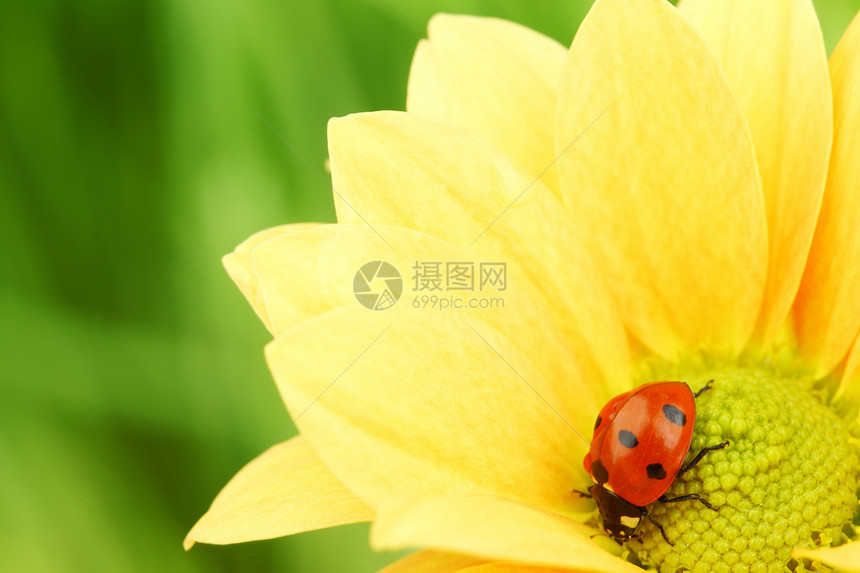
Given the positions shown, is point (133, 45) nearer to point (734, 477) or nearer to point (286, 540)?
point (286, 540)

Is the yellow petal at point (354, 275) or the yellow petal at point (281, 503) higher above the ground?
the yellow petal at point (354, 275)

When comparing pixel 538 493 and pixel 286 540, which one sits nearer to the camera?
pixel 538 493

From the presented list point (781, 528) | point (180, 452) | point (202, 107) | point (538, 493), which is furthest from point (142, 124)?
point (781, 528)

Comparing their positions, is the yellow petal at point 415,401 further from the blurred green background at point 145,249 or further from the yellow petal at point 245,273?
the blurred green background at point 145,249

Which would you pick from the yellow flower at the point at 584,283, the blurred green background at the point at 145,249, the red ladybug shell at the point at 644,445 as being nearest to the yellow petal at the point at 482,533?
the yellow flower at the point at 584,283

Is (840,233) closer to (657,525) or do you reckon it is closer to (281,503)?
(657,525)

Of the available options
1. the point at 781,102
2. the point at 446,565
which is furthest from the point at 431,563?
the point at 781,102
